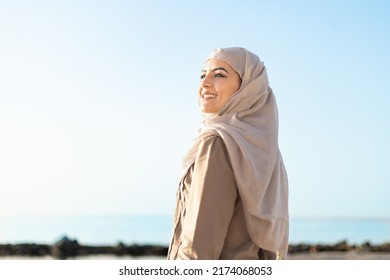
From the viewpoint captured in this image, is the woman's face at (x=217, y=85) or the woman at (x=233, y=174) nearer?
the woman at (x=233, y=174)

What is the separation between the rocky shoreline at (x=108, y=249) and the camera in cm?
477

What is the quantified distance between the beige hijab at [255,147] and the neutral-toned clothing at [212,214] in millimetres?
29

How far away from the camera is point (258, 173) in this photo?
1.65 metres

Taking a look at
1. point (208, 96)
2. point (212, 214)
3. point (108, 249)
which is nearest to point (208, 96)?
point (208, 96)

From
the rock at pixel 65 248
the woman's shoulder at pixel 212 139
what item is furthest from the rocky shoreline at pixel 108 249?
the woman's shoulder at pixel 212 139

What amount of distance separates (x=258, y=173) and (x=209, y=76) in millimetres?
407

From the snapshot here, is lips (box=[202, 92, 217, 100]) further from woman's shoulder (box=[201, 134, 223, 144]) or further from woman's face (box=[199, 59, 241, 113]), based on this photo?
woman's shoulder (box=[201, 134, 223, 144])

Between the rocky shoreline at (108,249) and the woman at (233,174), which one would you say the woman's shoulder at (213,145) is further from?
the rocky shoreline at (108,249)

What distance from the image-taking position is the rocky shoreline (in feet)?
15.6

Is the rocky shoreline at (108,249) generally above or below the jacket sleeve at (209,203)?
below

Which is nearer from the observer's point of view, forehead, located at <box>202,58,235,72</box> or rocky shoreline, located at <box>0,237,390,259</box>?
forehead, located at <box>202,58,235,72</box>

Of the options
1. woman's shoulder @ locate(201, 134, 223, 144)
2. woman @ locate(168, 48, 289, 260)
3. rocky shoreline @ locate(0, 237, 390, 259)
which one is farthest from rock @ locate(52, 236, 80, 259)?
woman's shoulder @ locate(201, 134, 223, 144)
